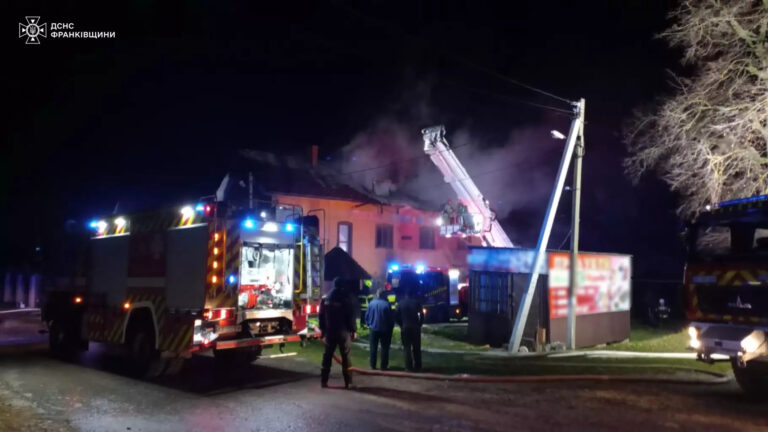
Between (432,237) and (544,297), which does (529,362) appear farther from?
(432,237)

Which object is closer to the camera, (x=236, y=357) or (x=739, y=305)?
(x=739, y=305)

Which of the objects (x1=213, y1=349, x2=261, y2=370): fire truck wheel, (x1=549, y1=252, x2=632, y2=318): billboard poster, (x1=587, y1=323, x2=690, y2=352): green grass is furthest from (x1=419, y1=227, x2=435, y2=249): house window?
(x1=213, y1=349, x2=261, y2=370): fire truck wheel

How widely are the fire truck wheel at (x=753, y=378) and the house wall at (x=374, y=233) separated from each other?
20.9 m

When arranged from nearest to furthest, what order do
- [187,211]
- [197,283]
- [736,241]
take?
[736,241] → [197,283] → [187,211]

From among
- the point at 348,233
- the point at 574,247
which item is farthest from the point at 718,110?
the point at 348,233

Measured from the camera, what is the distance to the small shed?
1427 centimetres

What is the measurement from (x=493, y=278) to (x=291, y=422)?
9.21 meters

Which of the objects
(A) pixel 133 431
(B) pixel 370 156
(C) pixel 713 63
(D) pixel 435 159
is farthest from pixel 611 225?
(A) pixel 133 431

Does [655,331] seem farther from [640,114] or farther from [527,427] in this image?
[527,427]

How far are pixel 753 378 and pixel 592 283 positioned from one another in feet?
23.8

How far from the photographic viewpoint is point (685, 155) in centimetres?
1513

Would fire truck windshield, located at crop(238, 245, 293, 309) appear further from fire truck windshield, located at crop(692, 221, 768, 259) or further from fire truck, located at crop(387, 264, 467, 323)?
fire truck, located at crop(387, 264, 467, 323)

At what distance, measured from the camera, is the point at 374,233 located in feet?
106

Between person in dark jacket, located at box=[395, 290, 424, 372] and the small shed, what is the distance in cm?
444
